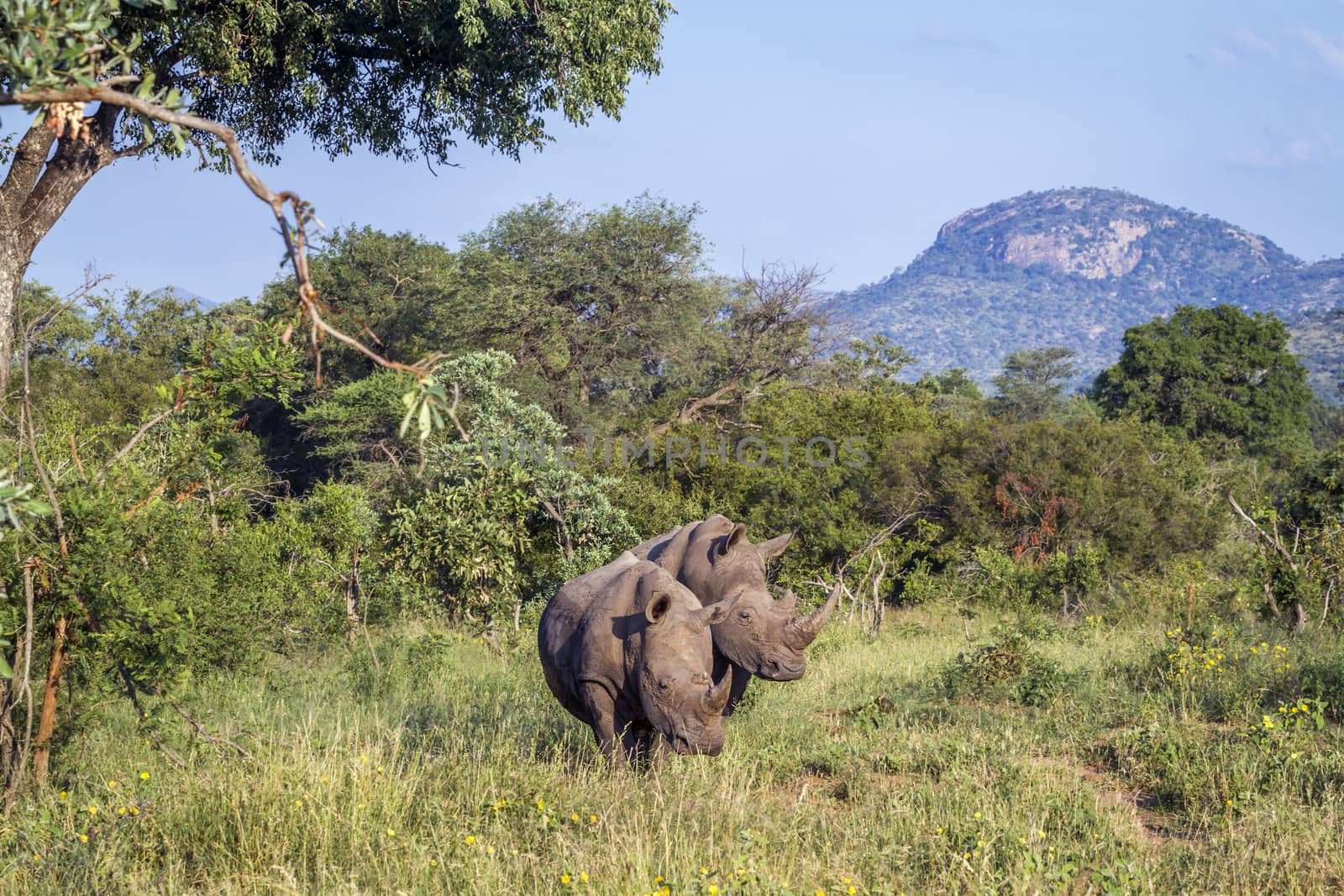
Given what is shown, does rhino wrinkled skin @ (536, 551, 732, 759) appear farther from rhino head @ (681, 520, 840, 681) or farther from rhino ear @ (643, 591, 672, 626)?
rhino head @ (681, 520, 840, 681)

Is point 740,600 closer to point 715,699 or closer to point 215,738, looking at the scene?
point 715,699

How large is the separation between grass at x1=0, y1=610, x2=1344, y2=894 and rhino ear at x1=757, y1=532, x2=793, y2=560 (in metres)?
1.28

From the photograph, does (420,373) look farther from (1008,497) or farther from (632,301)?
(632,301)

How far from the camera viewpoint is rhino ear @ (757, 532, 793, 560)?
24.4 feet

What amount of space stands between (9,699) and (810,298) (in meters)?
24.0

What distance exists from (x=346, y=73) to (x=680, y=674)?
803 cm

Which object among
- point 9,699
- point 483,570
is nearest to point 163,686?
point 9,699

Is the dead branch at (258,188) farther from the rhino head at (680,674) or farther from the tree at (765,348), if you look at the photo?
the tree at (765,348)

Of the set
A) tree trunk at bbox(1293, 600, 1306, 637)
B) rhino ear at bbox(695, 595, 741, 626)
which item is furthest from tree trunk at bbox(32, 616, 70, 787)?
tree trunk at bbox(1293, 600, 1306, 637)

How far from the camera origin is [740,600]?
6688 millimetres

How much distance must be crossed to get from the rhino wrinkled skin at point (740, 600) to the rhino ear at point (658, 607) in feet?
1.12

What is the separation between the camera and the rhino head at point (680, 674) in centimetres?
583

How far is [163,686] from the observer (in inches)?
261

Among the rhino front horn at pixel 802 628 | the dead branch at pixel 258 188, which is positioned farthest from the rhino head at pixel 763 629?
the dead branch at pixel 258 188
